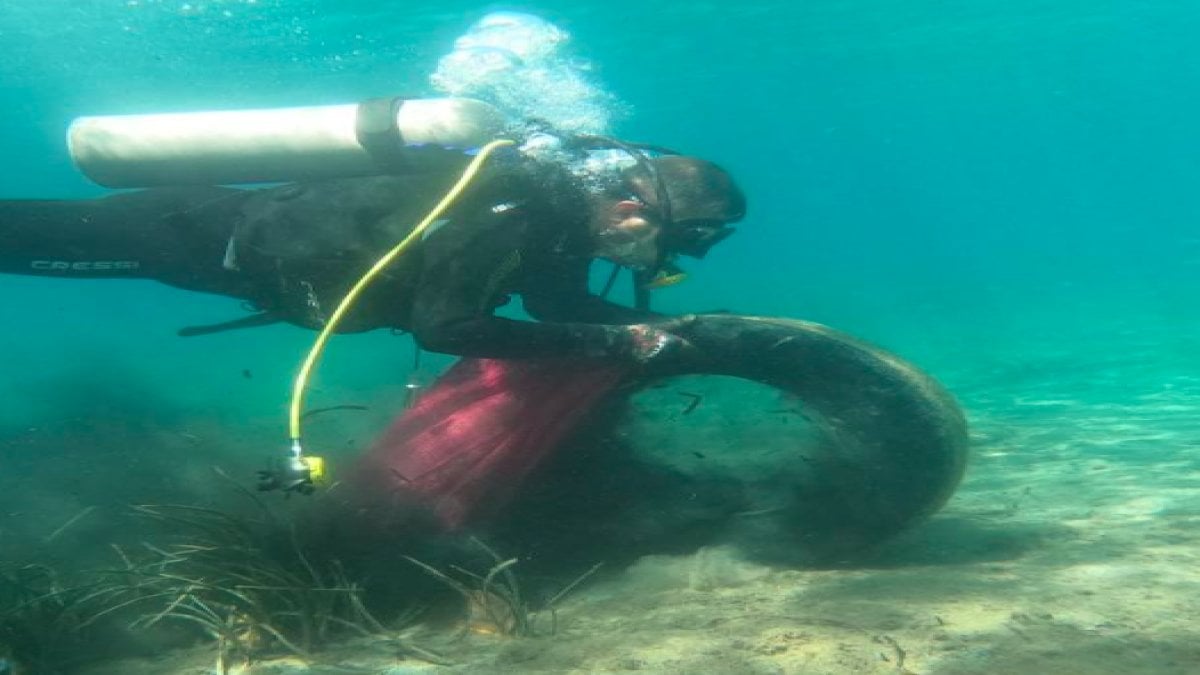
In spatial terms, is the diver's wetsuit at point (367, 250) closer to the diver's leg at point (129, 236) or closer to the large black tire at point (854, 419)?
the diver's leg at point (129, 236)

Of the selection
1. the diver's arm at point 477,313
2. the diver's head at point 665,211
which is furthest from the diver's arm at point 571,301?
the diver's arm at point 477,313

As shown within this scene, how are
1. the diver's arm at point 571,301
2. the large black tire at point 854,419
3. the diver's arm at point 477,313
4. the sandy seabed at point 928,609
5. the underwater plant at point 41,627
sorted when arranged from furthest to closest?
the diver's arm at point 571,301 → the large black tire at point 854,419 → the diver's arm at point 477,313 → the underwater plant at point 41,627 → the sandy seabed at point 928,609

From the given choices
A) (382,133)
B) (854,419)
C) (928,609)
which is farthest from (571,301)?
(928,609)

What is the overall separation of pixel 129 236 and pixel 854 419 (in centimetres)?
516

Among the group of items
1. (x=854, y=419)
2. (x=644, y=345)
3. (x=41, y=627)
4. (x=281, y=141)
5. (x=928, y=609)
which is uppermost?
(x=281, y=141)

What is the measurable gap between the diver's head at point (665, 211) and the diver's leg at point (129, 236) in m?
2.66

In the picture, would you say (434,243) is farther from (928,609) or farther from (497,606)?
(928,609)

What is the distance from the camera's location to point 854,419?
471cm

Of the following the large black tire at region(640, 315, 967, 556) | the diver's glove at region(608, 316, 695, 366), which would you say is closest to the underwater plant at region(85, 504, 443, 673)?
the diver's glove at region(608, 316, 695, 366)

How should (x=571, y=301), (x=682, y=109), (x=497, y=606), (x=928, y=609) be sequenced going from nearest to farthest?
(x=928, y=609), (x=497, y=606), (x=571, y=301), (x=682, y=109)

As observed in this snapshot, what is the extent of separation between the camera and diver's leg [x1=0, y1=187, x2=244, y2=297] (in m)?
5.18

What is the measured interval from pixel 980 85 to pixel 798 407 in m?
57.5

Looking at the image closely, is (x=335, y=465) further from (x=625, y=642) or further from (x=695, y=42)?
(x=695, y=42)

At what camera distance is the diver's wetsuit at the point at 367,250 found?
4.18 meters
